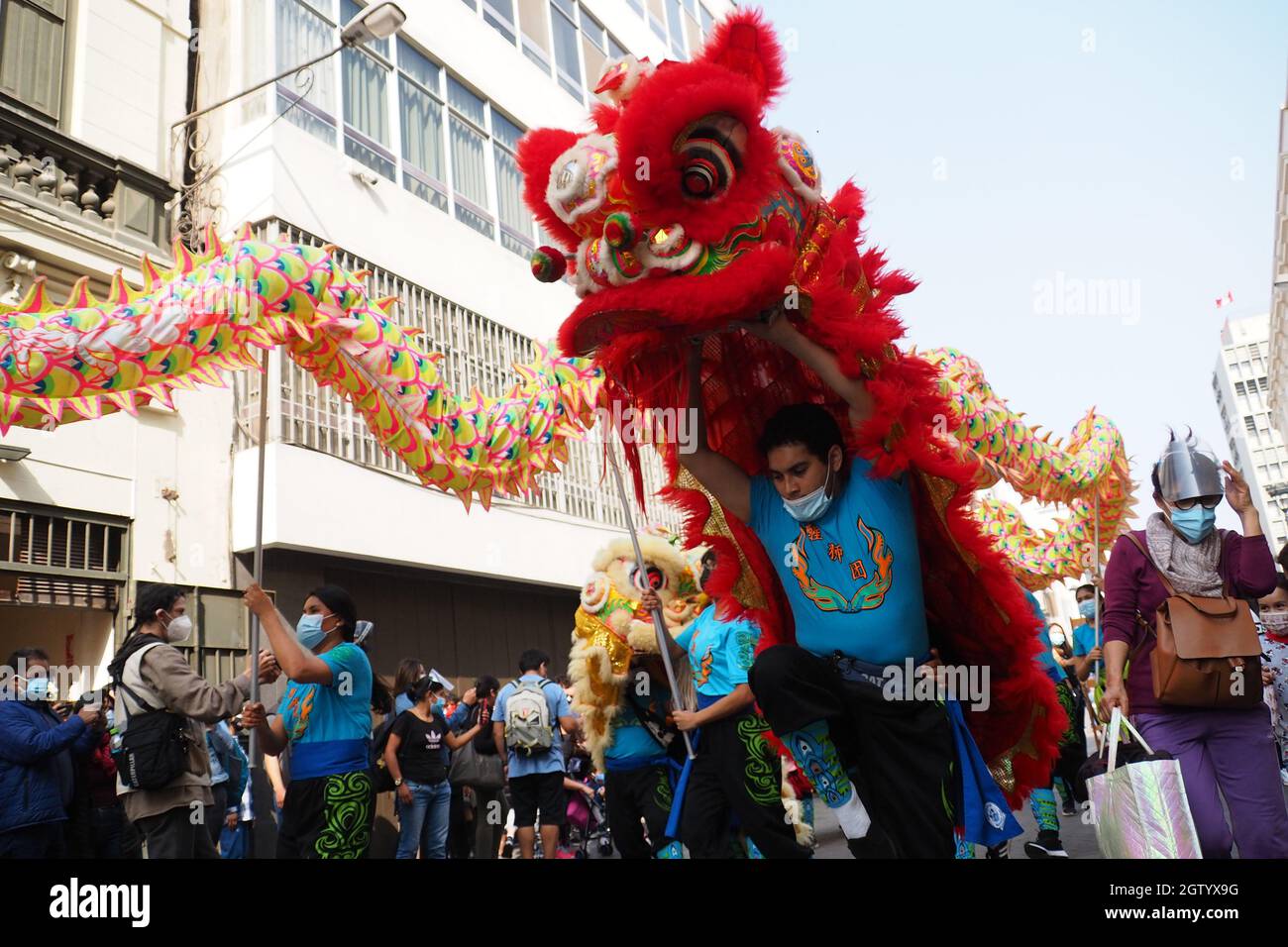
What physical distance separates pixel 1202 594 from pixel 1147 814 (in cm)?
115

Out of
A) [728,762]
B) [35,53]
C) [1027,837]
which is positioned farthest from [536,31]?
[728,762]

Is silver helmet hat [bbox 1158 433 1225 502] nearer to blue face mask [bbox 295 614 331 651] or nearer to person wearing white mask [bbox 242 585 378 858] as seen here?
person wearing white mask [bbox 242 585 378 858]

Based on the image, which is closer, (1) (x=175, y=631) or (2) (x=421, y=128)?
(1) (x=175, y=631)

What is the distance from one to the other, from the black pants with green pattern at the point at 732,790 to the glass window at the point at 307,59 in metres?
8.39

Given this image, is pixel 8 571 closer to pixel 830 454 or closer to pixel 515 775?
pixel 515 775

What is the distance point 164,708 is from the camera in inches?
190

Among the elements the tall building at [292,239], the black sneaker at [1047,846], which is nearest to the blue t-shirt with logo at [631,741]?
the black sneaker at [1047,846]

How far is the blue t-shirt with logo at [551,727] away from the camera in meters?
7.37

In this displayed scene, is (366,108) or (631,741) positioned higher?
(366,108)

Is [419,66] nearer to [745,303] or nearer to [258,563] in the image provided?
[258,563]

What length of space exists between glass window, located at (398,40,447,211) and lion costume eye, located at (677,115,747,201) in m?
10.7

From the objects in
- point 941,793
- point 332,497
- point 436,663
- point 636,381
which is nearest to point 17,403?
point 636,381

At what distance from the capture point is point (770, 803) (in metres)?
4.64

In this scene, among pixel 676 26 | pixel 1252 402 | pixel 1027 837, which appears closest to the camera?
pixel 1027 837
